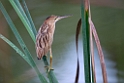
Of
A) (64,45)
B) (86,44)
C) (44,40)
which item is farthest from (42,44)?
(64,45)

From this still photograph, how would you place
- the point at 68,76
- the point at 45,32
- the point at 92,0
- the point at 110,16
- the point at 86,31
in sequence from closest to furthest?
the point at 86,31 < the point at 45,32 < the point at 92,0 < the point at 68,76 < the point at 110,16

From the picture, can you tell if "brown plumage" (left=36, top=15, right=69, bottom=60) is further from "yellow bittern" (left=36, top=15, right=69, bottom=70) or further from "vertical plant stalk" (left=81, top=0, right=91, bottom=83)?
"vertical plant stalk" (left=81, top=0, right=91, bottom=83)

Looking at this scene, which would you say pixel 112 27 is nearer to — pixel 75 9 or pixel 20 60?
pixel 75 9

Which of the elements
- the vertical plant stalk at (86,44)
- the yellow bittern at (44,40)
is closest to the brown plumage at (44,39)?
the yellow bittern at (44,40)

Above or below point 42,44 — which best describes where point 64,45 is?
above

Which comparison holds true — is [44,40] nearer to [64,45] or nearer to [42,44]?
[42,44]

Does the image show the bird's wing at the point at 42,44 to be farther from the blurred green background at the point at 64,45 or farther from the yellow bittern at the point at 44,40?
the blurred green background at the point at 64,45

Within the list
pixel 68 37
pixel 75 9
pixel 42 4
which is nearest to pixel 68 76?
pixel 68 37

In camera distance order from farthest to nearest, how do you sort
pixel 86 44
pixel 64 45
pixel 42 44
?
pixel 64 45 → pixel 42 44 → pixel 86 44
